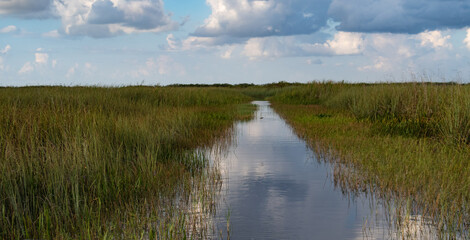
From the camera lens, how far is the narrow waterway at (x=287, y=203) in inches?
186

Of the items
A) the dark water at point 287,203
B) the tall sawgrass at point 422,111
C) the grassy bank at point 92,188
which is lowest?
the dark water at point 287,203

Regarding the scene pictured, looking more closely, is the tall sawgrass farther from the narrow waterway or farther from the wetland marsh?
the narrow waterway

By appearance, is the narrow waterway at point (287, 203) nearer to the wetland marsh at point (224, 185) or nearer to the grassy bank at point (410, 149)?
the wetland marsh at point (224, 185)

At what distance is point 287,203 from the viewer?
5.80m

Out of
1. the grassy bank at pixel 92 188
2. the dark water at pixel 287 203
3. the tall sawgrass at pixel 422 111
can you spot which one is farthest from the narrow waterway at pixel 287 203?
the tall sawgrass at pixel 422 111

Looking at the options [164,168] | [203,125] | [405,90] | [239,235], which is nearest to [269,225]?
[239,235]

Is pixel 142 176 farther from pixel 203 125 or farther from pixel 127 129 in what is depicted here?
pixel 203 125

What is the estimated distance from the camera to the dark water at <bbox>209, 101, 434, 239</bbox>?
15.5 feet

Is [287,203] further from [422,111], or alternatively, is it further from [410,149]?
[422,111]

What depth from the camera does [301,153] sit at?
10.0m

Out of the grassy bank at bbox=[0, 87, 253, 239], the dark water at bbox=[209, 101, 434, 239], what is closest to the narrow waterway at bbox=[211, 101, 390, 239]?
the dark water at bbox=[209, 101, 434, 239]

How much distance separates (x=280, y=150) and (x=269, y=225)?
577 centimetres

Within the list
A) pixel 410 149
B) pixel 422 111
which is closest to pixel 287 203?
pixel 410 149

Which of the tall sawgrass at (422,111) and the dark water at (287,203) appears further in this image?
the tall sawgrass at (422,111)
